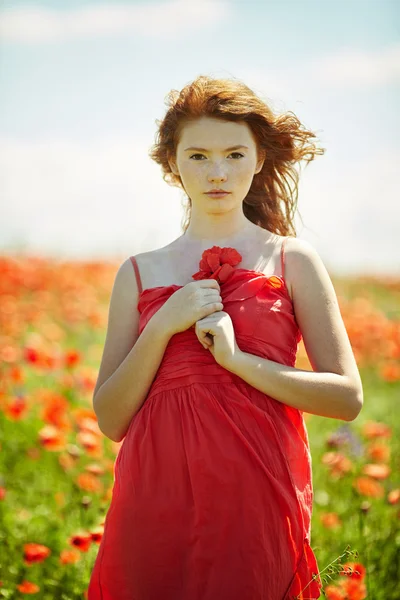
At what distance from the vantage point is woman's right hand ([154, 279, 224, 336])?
2217mm

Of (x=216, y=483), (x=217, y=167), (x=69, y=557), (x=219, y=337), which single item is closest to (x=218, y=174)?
(x=217, y=167)

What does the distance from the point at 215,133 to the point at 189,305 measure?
1.79 ft

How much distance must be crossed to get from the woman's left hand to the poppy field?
608 mm

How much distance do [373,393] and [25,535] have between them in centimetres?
335

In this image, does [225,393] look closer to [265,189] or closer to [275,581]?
[275,581]

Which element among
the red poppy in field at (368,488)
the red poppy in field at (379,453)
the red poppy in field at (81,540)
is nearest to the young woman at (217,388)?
the red poppy in field at (81,540)

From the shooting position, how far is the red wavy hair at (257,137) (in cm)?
242

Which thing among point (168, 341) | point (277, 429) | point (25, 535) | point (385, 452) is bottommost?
point (25, 535)

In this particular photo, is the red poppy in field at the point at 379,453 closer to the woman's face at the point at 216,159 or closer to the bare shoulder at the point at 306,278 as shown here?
the bare shoulder at the point at 306,278

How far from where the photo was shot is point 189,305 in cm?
223

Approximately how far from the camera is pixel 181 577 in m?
2.15

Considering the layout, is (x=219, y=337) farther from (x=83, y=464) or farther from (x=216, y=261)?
(x=83, y=464)

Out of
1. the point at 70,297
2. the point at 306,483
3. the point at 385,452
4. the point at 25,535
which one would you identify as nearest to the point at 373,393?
the point at 385,452

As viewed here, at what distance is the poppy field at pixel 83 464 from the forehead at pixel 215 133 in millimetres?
1218
